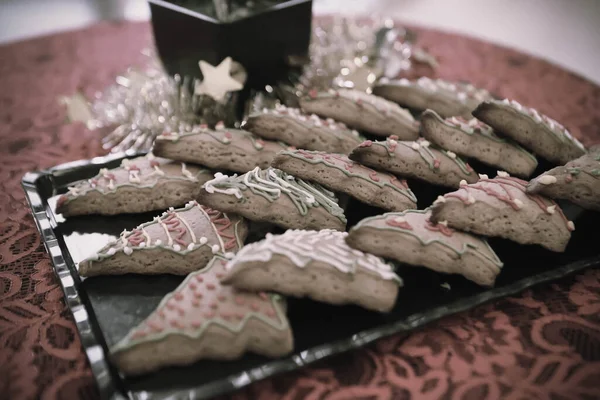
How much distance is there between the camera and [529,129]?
1891 millimetres

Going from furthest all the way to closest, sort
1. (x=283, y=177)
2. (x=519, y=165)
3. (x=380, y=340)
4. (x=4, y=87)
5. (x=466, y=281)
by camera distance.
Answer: (x=4, y=87) → (x=519, y=165) → (x=283, y=177) → (x=466, y=281) → (x=380, y=340)

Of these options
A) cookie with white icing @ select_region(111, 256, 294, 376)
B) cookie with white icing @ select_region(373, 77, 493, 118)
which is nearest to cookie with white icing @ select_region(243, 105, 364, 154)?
cookie with white icing @ select_region(373, 77, 493, 118)

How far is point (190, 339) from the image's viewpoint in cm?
131

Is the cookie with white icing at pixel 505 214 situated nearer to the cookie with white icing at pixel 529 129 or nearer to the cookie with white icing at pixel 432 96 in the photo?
the cookie with white icing at pixel 529 129

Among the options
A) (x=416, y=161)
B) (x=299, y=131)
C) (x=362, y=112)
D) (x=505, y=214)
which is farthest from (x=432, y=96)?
(x=505, y=214)

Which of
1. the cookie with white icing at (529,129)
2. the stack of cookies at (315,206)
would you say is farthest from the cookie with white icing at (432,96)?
the cookie with white icing at (529,129)

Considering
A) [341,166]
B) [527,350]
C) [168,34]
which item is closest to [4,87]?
[168,34]

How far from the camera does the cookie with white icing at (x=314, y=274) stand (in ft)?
4.54

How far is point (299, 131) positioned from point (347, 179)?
0.32 metres

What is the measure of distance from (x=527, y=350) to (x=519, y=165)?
0.71 meters

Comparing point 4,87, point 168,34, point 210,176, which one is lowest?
point 4,87

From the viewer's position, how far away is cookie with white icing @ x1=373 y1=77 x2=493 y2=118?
7.27ft

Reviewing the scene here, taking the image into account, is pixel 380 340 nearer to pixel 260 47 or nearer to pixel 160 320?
pixel 160 320

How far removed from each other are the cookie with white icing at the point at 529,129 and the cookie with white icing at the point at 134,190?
1055mm
